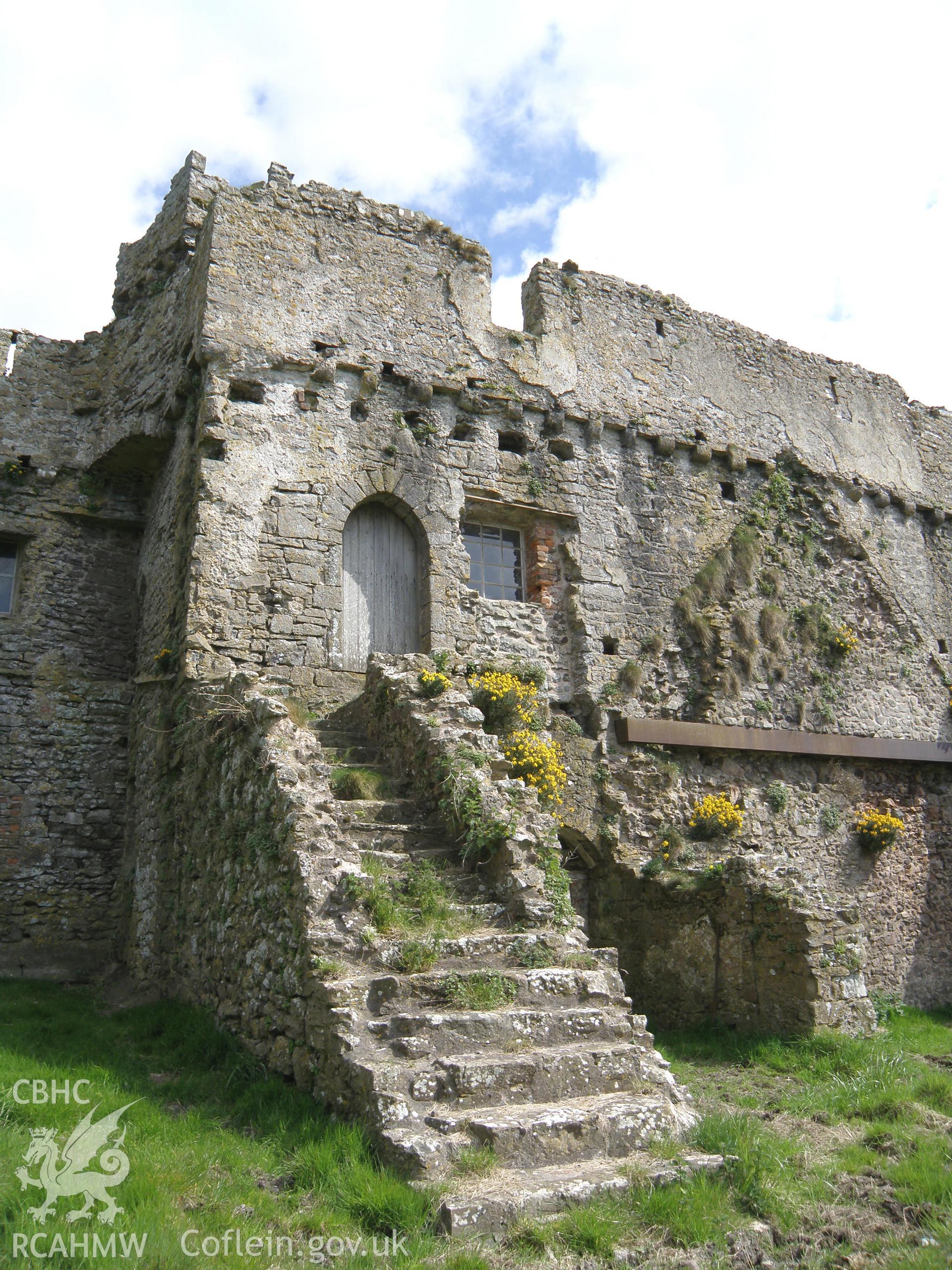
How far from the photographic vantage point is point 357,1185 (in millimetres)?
4371

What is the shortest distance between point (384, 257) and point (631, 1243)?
33.4 ft

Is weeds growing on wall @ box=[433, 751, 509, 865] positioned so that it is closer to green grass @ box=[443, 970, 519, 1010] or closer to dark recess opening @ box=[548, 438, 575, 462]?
green grass @ box=[443, 970, 519, 1010]

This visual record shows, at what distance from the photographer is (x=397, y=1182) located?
438 centimetres

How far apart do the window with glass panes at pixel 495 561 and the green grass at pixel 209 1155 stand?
598 centimetres

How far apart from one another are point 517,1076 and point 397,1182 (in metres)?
0.92

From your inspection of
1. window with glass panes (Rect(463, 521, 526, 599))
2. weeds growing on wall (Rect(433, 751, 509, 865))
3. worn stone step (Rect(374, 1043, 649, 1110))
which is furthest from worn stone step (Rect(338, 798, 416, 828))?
window with glass panes (Rect(463, 521, 526, 599))

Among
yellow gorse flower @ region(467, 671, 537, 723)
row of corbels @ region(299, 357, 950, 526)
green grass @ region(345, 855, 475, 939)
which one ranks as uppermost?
row of corbels @ region(299, 357, 950, 526)

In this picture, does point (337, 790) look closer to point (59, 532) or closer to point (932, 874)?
point (59, 532)

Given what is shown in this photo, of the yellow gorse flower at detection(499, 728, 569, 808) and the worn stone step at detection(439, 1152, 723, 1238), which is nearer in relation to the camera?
the worn stone step at detection(439, 1152, 723, 1238)

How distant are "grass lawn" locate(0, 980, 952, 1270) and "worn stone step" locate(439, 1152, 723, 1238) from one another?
0.22 feet

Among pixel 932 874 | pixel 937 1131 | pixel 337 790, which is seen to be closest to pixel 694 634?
pixel 932 874

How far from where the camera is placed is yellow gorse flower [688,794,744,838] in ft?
36.8

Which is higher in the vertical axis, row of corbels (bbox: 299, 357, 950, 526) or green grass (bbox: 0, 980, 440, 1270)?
row of corbels (bbox: 299, 357, 950, 526)

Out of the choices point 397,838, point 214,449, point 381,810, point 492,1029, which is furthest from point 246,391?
point 492,1029
